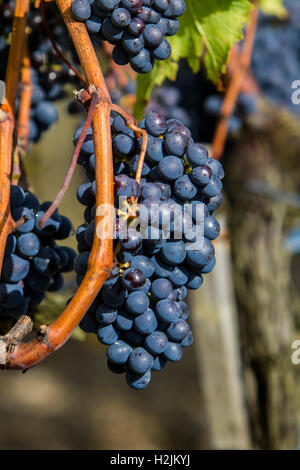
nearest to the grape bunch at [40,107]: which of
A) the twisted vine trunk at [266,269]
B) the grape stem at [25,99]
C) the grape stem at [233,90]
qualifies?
the grape stem at [25,99]

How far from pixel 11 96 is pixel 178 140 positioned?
7.1 inches

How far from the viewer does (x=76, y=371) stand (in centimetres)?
400

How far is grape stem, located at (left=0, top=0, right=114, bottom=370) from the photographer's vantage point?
41 cm

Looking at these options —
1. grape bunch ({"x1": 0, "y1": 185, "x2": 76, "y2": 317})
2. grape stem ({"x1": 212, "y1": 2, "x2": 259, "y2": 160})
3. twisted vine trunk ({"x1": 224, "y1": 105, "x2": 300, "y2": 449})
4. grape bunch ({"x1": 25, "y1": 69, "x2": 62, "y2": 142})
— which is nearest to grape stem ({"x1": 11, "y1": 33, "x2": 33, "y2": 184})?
grape bunch ({"x1": 25, "y1": 69, "x2": 62, "y2": 142})

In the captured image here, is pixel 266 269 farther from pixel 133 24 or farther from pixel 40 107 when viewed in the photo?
pixel 133 24

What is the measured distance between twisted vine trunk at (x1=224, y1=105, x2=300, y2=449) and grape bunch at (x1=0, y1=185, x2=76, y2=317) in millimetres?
1047

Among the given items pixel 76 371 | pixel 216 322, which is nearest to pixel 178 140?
pixel 216 322

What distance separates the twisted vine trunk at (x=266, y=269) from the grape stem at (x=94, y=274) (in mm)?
1224

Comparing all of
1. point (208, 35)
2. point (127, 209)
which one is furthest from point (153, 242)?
point (208, 35)

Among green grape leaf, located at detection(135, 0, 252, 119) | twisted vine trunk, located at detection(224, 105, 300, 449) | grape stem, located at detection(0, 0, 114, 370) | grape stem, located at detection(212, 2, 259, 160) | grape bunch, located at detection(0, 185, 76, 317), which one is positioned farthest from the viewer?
twisted vine trunk, located at detection(224, 105, 300, 449)

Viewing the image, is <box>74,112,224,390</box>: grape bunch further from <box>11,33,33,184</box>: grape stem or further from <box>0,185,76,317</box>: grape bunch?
<box>11,33,33,184</box>: grape stem

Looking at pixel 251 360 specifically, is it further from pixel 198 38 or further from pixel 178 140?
pixel 178 140

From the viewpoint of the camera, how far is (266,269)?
1607 millimetres

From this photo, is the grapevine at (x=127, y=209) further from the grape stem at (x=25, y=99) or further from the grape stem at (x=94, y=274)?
the grape stem at (x=25, y=99)
